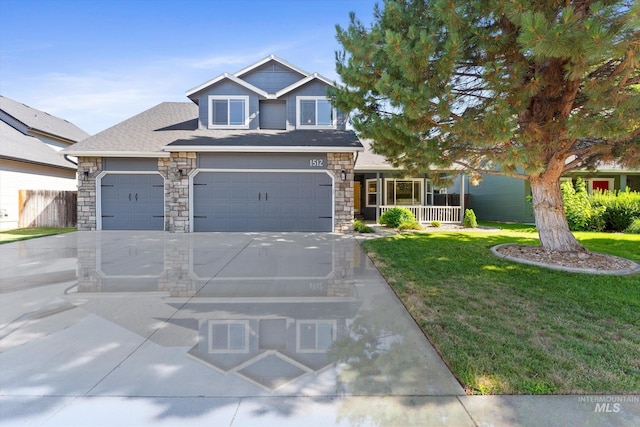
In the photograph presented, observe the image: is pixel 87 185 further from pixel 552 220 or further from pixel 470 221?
pixel 470 221

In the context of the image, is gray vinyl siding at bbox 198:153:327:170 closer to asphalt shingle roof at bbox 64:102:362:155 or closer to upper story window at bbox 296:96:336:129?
asphalt shingle roof at bbox 64:102:362:155

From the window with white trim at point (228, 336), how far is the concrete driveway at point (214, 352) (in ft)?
0.06

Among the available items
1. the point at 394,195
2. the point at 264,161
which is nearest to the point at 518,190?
the point at 394,195

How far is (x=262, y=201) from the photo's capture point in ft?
39.5

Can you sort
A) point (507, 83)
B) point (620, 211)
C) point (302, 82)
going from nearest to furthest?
point (507, 83) → point (620, 211) → point (302, 82)

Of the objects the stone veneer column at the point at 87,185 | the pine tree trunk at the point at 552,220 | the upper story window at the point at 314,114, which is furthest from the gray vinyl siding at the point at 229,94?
the pine tree trunk at the point at 552,220

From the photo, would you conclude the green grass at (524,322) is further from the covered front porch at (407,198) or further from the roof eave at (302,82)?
the covered front porch at (407,198)

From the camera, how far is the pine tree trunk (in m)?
7.13

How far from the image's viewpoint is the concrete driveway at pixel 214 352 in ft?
7.22

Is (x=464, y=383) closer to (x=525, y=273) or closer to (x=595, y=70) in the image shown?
(x=525, y=273)

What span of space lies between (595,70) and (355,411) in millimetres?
7428

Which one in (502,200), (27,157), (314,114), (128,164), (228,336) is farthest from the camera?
(502,200)

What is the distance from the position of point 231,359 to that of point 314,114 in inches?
460

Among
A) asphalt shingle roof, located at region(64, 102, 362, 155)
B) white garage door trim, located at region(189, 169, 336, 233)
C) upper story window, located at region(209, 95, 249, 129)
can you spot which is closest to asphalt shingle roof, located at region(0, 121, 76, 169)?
asphalt shingle roof, located at region(64, 102, 362, 155)
